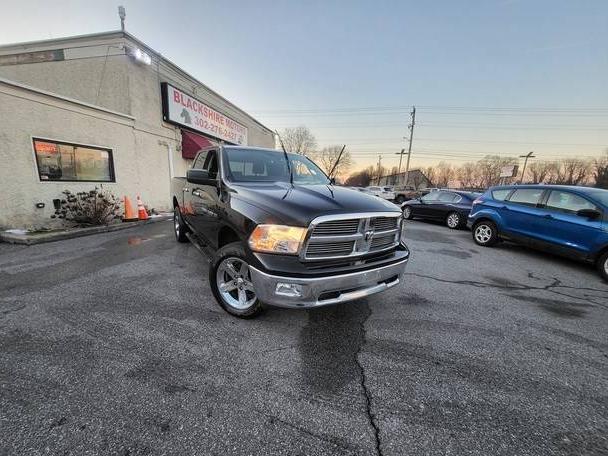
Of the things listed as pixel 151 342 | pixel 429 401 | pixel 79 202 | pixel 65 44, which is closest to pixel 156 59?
pixel 65 44

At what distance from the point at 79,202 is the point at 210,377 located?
26.6ft

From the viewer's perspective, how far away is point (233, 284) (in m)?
3.11

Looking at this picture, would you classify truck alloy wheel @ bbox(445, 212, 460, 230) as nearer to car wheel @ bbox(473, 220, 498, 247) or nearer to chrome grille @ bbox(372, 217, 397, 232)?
car wheel @ bbox(473, 220, 498, 247)

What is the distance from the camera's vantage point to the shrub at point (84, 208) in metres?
7.42

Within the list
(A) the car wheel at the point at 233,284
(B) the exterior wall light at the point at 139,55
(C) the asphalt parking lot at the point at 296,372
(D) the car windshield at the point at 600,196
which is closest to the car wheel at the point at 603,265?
(D) the car windshield at the point at 600,196

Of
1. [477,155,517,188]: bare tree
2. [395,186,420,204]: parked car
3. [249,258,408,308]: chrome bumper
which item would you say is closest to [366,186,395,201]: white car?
[395,186,420,204]: parked car

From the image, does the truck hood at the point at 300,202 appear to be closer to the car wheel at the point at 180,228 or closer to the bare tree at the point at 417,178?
the car wheel at the point at 180,228

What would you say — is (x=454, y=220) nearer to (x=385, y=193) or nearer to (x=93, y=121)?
(x=93, y=121)

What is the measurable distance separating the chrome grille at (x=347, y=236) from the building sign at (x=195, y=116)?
1134 cm

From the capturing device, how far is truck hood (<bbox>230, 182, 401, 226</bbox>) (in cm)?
247

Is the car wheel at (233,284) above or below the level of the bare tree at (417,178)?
below

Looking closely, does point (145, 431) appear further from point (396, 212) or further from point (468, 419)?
point (396, 212)

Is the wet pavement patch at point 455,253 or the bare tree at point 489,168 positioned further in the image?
the bare tree at point 489,168

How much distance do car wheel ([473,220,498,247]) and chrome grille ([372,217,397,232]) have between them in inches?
213
